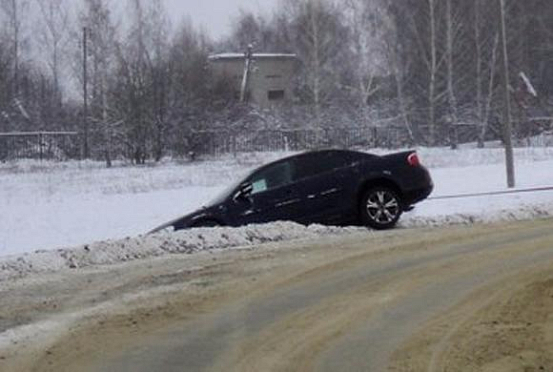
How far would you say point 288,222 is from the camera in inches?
561

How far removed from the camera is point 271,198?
14703mm

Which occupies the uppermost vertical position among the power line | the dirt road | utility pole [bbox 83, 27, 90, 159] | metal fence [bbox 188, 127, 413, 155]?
utility pole [bbox 83, 27, 90, 159]

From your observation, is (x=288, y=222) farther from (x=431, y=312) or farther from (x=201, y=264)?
(x=431, y=312)

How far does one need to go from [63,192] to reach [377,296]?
23642 mm

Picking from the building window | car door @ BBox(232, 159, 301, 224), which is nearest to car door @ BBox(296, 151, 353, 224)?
car door @ BBox(232, 159, 301, 224)

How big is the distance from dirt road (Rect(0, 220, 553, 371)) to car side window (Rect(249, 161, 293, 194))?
2317mm

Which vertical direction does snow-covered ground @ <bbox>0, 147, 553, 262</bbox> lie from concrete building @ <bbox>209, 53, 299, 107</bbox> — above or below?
below

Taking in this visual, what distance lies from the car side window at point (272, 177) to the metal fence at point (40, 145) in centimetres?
4063

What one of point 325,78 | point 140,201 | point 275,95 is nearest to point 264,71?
point 275,95

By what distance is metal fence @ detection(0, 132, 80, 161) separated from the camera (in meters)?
54.0

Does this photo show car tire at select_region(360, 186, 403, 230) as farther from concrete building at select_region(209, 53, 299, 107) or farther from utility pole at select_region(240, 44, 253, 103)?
concrete building at select_region(209, 53, 299, 107)

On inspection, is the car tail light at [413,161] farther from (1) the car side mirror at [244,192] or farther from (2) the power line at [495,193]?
(2) the power line at [495,193]

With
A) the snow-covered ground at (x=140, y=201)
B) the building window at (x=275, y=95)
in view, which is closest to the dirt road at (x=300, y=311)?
the snow-covered ground at (x=140, y=201)

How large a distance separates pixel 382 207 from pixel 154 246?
3898 mm
